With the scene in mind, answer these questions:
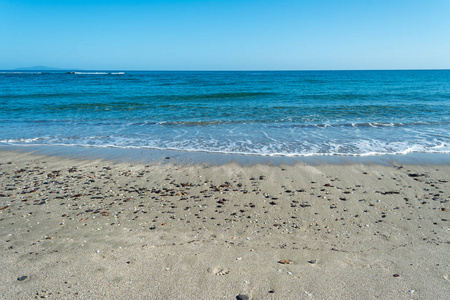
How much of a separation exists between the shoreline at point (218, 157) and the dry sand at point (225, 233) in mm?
851

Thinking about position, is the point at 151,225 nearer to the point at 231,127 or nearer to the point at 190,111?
the point at 231,127

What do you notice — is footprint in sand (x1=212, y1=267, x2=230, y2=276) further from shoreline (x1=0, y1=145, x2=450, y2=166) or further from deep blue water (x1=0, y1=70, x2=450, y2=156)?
deep blue water (x1=0, y1=70, x2=450, y2=156)

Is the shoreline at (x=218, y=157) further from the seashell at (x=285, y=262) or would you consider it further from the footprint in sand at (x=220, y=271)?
the footprint in sand at (x=220, y=271)

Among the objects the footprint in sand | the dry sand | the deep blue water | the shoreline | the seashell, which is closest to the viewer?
the dry sand

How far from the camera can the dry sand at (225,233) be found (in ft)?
12.1

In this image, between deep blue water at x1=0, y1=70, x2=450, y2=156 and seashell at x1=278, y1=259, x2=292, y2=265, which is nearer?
seashell at x1=278, y1=259, x2=292, y2=265

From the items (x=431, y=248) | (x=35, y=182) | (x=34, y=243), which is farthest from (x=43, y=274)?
(x=431, y=248)

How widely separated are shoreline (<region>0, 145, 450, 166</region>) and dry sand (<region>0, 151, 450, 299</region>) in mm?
851

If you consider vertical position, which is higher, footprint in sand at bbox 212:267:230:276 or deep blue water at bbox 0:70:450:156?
deep blue water at bbox 0:70:450:156

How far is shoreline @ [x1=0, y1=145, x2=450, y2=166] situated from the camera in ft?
29.0

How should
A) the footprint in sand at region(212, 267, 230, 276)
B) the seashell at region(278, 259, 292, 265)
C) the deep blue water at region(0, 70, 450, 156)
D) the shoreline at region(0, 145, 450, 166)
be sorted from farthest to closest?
1. the deep blue water at region(0, 70, 450, 156)
2. the shoreline at region(0, 145, 450, 166)
3. the seashell at region(278, 259, 292, 265)
4. the footprint in sand at region(212, 267, 230, 276)

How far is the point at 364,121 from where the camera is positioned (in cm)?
1596

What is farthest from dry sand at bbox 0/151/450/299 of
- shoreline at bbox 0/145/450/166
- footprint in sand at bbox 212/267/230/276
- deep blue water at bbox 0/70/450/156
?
deep blue water at bbox 0/70/450/156

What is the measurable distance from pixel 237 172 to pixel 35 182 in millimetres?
4997
